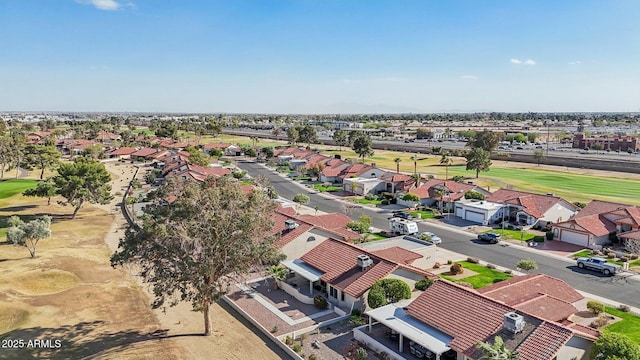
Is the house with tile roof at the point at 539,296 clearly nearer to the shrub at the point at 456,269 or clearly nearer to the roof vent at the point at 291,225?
the shrub at the point at 456,269

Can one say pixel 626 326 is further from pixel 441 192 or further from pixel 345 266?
pixel 441 192

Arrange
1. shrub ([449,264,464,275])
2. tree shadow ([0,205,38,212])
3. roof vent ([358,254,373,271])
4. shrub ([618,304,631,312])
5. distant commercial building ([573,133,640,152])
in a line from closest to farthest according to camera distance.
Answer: shrub ([618,304,631,312]), roof vent ([358,254,373,271]), shrub ([449,264,464,275]), tree shadow ([0,205,38,212]), distant commercial building ([573,133,640,152])

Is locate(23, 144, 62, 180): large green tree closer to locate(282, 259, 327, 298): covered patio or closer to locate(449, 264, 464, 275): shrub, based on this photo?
locate(282, 259, 327, 298): covered patio

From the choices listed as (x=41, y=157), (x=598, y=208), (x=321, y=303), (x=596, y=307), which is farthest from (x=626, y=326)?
(x=41, y=157)

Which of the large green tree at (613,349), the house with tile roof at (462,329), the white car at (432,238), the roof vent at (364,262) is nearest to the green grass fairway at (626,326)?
the house with tile roof at (462,329)

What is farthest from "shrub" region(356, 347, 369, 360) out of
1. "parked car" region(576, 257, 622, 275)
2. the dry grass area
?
"parked car" region(576, 257, 622, 275)

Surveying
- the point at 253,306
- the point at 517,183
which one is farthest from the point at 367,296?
the point at 517,183
